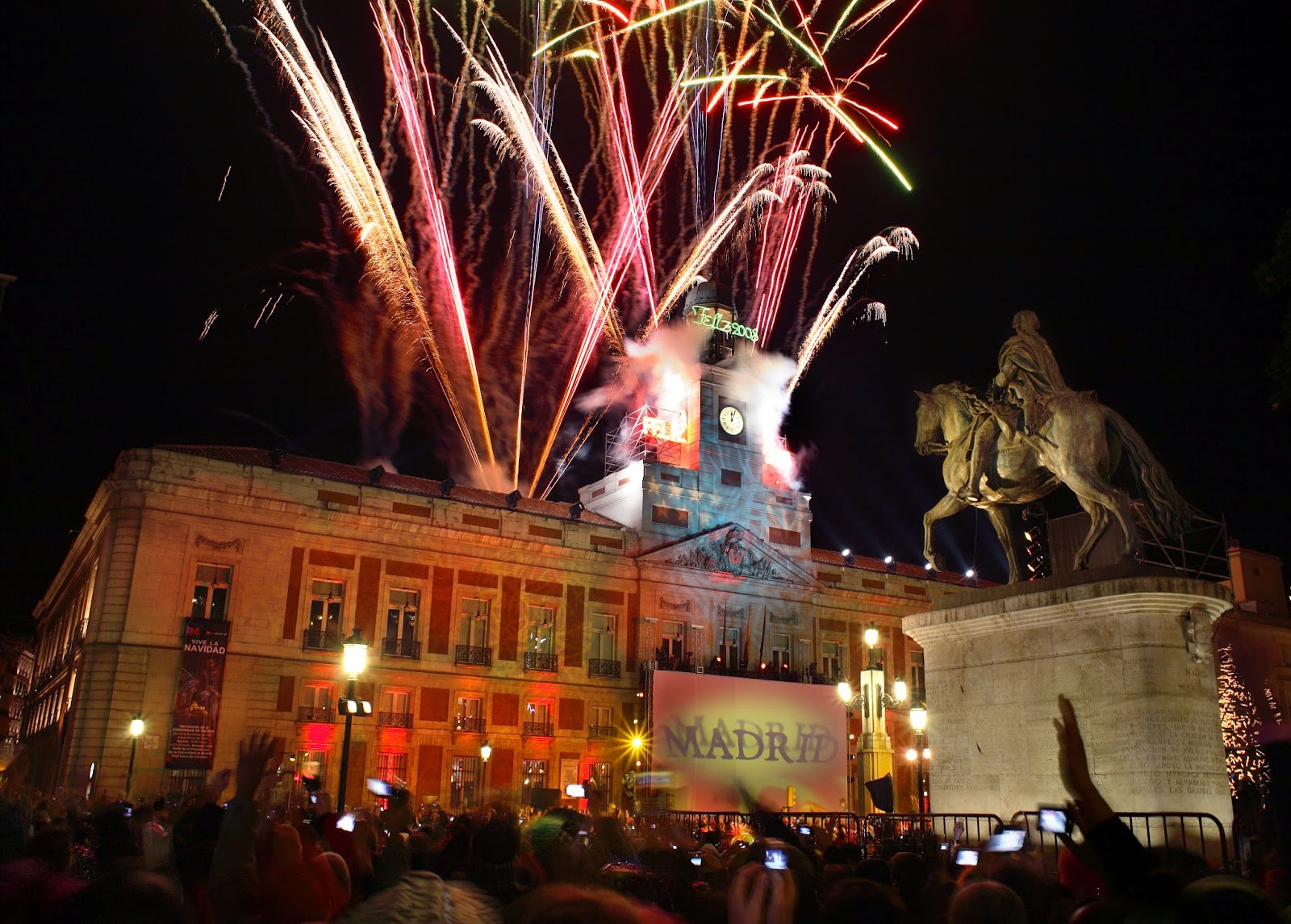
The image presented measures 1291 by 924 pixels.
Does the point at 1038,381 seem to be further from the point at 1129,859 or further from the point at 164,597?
the point at 164,597

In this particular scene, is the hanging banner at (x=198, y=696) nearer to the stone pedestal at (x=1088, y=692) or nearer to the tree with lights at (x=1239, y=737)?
the stone pedestal at (x=1088, y=692)

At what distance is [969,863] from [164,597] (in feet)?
95.7

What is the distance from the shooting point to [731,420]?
150 feet

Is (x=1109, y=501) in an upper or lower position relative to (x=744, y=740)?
upper

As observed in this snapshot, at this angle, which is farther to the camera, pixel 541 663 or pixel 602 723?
pixel 602 723

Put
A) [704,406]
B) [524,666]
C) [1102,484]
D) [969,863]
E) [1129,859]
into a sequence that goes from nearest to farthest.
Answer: [1129,859]
[969,863]
[1102,484]
[524,666]
[704,406]

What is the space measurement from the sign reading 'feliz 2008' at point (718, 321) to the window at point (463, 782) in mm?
21796

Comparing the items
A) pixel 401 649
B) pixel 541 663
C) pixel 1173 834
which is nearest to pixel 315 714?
pixel 401 649

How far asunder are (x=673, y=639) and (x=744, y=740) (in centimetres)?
Result: 588

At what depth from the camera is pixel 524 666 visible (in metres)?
36.7

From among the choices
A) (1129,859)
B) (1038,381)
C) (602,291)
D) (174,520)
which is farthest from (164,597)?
(1129,859)

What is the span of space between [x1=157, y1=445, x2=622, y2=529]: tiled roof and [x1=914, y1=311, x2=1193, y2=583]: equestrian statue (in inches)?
1055

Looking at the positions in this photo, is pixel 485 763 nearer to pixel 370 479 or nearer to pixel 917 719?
pixel 370 479

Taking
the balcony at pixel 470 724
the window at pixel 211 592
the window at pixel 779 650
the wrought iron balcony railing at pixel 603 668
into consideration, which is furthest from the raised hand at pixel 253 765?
the window at pixel 779 650
